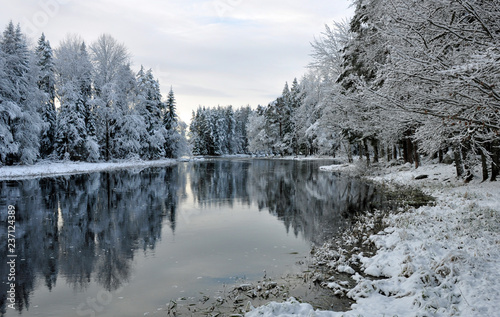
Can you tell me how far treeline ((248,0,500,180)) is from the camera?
5547mm

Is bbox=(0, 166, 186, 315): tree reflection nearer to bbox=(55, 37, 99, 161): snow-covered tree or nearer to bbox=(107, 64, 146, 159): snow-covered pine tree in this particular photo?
bbox=(55, 37, 99, 161): snow-covered tree

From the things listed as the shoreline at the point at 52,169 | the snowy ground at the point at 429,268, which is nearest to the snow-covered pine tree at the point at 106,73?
the shoreline at the point at 52,169

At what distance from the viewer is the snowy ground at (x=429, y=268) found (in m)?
4.96

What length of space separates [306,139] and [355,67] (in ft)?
136

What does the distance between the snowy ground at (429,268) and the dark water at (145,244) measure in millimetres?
1862

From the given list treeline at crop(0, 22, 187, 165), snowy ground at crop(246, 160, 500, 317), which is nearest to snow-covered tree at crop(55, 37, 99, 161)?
treeline at crop(0, 22, 187, 165)

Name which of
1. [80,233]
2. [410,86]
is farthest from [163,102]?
[410,86]

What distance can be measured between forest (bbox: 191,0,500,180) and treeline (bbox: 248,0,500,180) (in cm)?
3

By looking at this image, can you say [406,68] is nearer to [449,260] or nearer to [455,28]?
[455,28]

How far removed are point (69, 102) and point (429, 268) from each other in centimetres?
4122

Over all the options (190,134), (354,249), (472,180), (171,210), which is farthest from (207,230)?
(190,134)

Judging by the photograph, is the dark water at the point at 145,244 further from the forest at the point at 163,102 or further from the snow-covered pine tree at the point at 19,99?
the snow-covered pine tree at the point at 19,99

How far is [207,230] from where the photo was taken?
1142cm

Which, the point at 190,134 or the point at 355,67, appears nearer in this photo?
the point at 355,67
